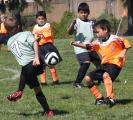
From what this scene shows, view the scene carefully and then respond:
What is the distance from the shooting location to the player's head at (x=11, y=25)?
878cm

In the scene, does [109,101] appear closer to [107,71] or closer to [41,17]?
[107,71]

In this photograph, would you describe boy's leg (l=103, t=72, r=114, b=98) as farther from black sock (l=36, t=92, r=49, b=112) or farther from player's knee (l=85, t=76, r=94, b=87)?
black sock (l=36, t=92, r=49, b=112)

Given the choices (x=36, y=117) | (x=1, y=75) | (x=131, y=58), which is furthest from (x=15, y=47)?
(x=131, y=58)

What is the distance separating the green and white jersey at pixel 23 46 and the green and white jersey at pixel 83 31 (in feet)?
11.9

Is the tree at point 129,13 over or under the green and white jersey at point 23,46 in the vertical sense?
under

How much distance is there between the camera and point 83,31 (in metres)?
12.6

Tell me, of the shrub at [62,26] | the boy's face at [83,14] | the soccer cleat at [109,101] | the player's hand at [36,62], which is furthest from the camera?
the shrub at [62,26]

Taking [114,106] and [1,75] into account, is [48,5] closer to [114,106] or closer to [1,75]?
[1,75]

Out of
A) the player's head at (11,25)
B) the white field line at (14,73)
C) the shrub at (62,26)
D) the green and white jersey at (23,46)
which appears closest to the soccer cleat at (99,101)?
the green and white jersey at (23,46)

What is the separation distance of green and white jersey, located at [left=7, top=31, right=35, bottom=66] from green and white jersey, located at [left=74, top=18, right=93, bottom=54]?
11.9 ft

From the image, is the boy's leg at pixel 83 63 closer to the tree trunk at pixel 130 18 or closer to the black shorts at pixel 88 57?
the black shorts at pixel 88 57

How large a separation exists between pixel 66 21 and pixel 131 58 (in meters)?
27.6

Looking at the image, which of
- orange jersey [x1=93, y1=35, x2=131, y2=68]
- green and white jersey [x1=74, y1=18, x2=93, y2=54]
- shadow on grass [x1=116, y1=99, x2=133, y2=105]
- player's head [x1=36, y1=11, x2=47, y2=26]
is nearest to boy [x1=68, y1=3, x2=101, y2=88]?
green and white jersey [x1=74, y1=18, x2=93, y2=54]

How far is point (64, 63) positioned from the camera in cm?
1889
